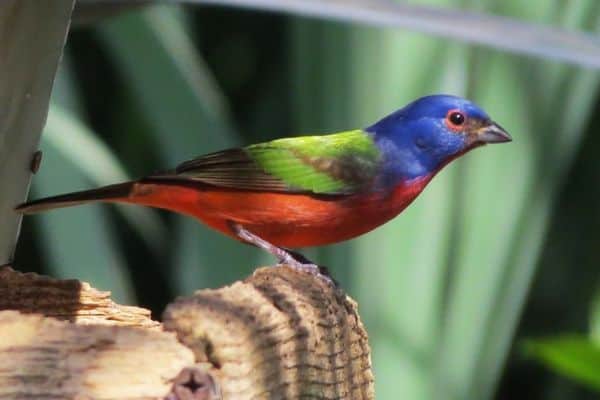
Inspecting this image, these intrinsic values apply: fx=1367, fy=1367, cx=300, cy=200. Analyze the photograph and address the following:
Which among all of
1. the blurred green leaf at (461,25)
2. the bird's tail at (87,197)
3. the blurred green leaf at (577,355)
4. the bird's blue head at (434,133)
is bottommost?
the blurred green leaf at (577,355)

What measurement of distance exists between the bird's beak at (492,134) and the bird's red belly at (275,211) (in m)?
0.48

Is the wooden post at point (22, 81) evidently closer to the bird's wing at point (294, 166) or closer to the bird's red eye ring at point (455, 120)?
the bird's wing at point (294, 166)

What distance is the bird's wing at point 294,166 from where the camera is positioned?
3.17m

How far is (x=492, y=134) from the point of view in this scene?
355 centimetres

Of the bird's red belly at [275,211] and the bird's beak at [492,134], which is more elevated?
the bird's beak at [492,134]

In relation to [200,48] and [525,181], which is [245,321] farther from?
[200,48]

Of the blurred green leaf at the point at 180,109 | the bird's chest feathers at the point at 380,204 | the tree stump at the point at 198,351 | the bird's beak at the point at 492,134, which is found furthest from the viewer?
the blurred green leaf at the point at 180,109

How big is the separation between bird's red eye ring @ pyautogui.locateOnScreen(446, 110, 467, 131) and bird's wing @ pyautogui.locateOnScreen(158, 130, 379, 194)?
0.70 feet

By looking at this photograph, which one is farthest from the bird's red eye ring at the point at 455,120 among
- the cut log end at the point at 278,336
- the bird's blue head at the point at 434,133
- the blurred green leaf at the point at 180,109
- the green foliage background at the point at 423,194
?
the cut log end at the point at 278,336

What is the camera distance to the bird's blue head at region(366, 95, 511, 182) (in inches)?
141

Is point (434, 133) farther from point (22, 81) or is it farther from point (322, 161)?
point (22, 81)

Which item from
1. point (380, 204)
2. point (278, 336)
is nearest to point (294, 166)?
A: point (380, 204)

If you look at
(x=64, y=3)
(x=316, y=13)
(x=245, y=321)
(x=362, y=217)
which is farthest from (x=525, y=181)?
(x=245, y=321)

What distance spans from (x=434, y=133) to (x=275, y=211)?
2.04 feet
